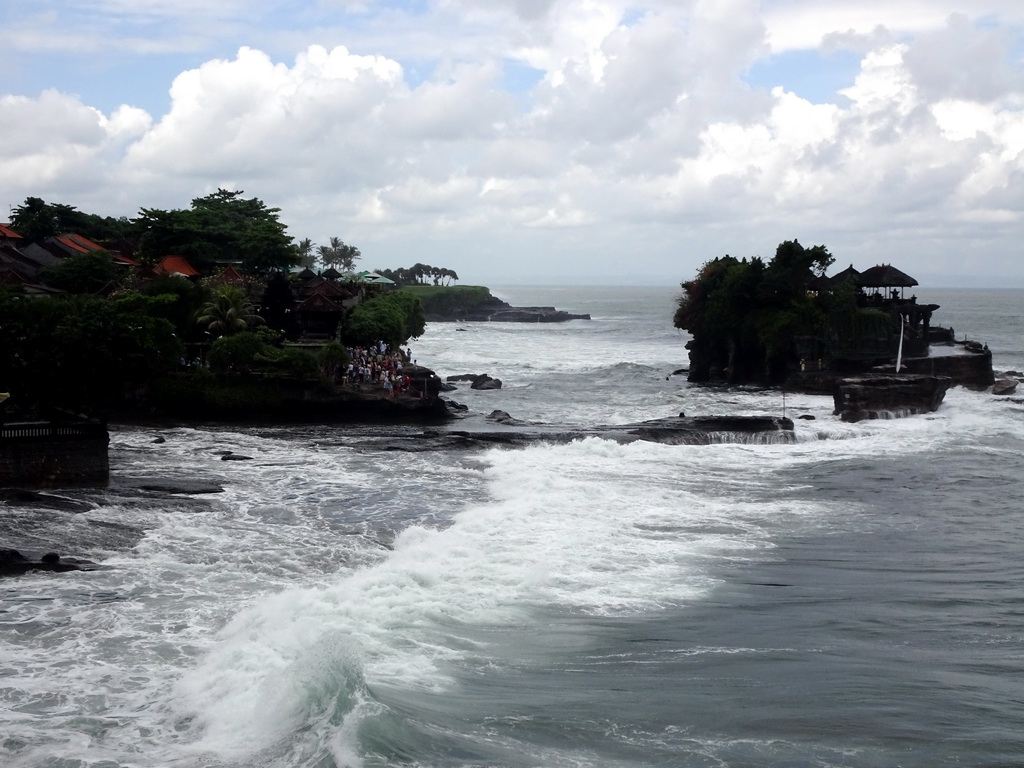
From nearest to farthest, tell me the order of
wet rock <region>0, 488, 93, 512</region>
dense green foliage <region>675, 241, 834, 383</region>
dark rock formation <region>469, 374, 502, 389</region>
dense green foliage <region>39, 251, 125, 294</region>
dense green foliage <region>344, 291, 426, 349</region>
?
1. wet rock <region>0, 488, 93, 512</region>
2. dense green foliage <region>39, 251, 125, 294</region>
3. dense green foliage <region>344, 291, 426, 349</region>
4. dense green foliage <region>675, 241, 834, 383</region>
5. dark rock formation <region>469, 374, 502, 389</region>

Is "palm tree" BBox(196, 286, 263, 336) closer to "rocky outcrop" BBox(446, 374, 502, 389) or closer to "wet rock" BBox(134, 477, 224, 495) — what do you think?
"rocky outcrop" BBox(446, 374, 502, 389)

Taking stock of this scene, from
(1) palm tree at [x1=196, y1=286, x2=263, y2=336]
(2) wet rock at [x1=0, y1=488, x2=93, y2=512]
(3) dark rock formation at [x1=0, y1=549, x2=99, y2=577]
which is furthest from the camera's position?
(1) palm tree at [x1=196, y1=286, x2=263, y2=336]

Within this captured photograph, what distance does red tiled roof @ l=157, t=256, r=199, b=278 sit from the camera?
194ft

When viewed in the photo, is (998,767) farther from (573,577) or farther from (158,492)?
(158,492)

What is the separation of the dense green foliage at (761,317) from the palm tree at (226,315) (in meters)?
25.0

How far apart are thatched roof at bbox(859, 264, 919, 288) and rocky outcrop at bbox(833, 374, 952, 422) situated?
41.5ft

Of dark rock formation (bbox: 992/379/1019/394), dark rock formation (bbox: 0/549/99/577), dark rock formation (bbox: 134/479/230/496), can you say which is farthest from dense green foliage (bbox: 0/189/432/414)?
dark rock formation (bbox: 992/379/1019/394)

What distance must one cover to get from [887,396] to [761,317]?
13.6 meters

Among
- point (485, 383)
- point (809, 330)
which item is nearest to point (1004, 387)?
point (809, 330)

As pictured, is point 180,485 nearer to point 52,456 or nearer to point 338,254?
point 52,456

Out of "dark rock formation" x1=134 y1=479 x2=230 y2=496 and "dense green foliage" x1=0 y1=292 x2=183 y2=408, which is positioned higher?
"dense green foliage" x1=0 y1=292 x2=183 y2=408

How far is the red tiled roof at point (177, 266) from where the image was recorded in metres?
59.2

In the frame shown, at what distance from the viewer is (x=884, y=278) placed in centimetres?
5706

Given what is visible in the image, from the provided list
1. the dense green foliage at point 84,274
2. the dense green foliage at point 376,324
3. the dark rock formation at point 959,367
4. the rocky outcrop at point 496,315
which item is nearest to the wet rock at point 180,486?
the dense green foliage at point 376,324
